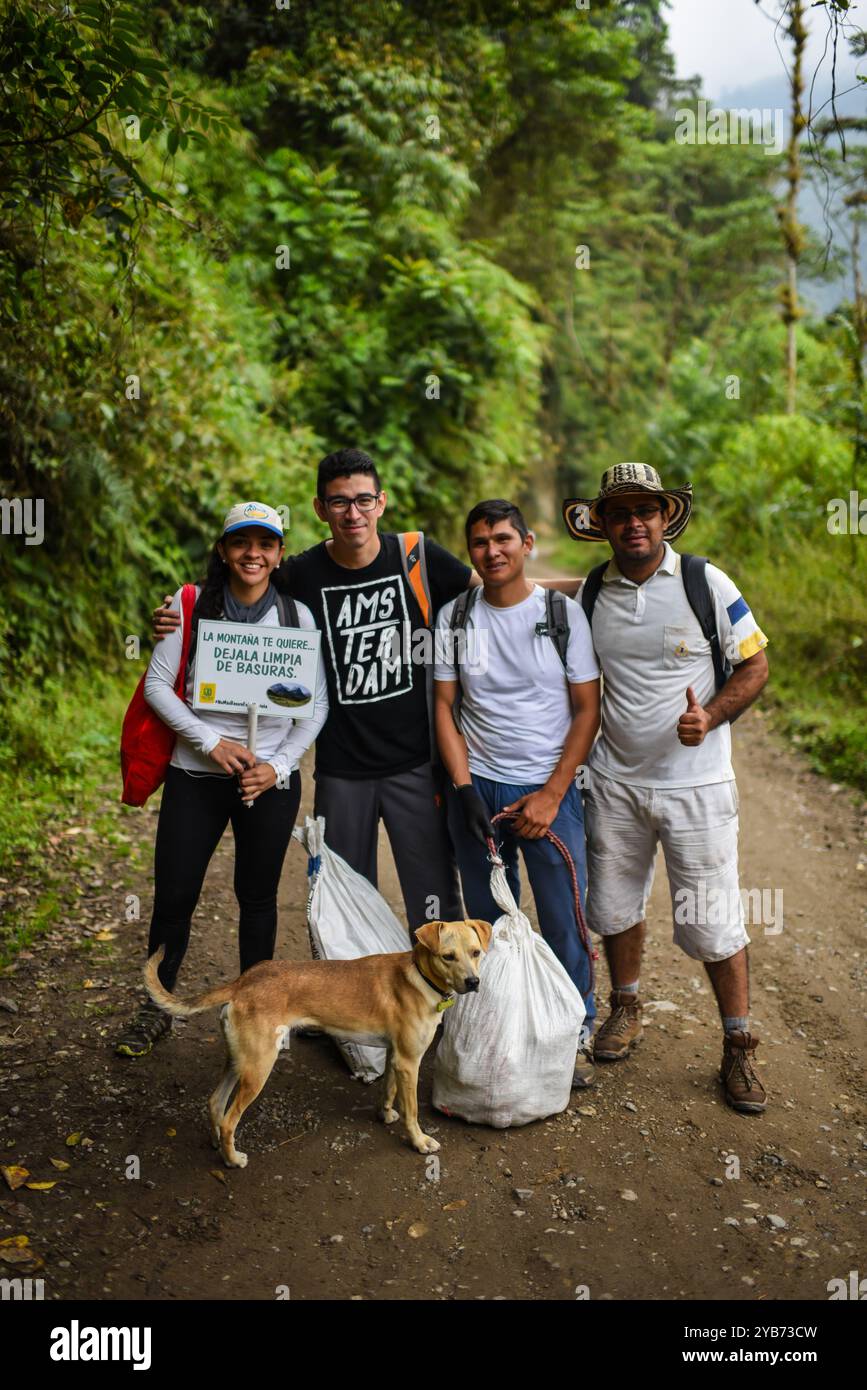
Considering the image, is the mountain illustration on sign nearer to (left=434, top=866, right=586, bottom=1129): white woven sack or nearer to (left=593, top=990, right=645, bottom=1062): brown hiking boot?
(left=434, top=866, right=586, bottom=1129): white woven sack

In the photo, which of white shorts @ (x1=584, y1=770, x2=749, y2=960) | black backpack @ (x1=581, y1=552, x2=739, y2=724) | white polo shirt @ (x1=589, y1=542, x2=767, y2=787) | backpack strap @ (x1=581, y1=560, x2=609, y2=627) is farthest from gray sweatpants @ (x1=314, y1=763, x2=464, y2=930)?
black backpack @ (x1=581, y1=552, x2=739, y2=724)

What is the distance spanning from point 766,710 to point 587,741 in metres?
7.34

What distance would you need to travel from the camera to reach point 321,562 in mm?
4332

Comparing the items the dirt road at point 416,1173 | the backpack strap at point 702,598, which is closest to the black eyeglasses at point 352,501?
the backpack strap at point 702,598

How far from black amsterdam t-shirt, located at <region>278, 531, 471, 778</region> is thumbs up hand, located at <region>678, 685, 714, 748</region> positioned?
1041 millimetres

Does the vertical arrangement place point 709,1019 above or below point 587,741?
below

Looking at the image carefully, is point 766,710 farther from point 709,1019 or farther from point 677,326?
point 677,326

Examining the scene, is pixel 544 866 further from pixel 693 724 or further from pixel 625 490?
pixel 625 490

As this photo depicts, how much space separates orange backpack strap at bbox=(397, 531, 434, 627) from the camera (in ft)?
14.0

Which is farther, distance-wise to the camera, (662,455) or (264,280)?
(662,455)

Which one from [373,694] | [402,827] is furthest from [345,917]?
[373,694]

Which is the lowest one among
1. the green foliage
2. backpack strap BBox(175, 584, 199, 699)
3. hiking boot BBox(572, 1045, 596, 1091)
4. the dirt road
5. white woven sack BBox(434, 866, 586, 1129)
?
the dirt road

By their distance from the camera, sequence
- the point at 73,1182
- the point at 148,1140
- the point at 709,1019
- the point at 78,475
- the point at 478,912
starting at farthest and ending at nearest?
the point at 78,475 → the point at 709,1019 → the point at 478,912 → the point at 148,1140 → the point at 73,1182

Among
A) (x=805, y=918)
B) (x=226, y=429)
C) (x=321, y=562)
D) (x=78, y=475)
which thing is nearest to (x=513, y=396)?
(x=226, y=429)
